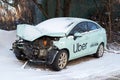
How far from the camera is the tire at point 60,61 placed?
506 inches

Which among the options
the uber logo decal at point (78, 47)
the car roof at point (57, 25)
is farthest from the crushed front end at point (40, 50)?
the uber logo decal at point (78, 47)

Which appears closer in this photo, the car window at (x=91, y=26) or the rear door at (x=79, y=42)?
the rear door at (x=79, y=42)

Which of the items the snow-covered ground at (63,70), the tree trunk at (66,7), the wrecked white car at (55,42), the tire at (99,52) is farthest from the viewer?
the tree trunk at (66,7)

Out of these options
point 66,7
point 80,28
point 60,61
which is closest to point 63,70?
point 60,61

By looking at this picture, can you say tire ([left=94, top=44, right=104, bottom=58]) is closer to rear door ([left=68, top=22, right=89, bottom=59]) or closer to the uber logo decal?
rear door ([left=68, top=22, right=89, bottom=59])

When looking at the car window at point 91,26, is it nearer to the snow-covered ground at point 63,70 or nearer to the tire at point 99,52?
the tire at point 99,52

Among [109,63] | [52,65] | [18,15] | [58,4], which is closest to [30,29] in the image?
[52,65]

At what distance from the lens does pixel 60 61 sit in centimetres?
1303

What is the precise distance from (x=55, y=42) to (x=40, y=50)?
22.4 inches

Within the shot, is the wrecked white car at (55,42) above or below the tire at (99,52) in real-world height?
above

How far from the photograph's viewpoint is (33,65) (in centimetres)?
1356

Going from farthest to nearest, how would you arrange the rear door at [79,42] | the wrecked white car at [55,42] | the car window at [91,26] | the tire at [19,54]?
the car window at [91,26] → the rear door at [79,42] → the tire at [19,54] → the wrecked white car at [55,42]

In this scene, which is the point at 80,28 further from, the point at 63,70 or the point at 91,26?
the point at 63,70

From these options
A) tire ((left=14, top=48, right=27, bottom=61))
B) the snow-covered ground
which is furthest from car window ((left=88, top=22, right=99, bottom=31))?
tire ((left=14, top=48, right=27, bottom=61))
